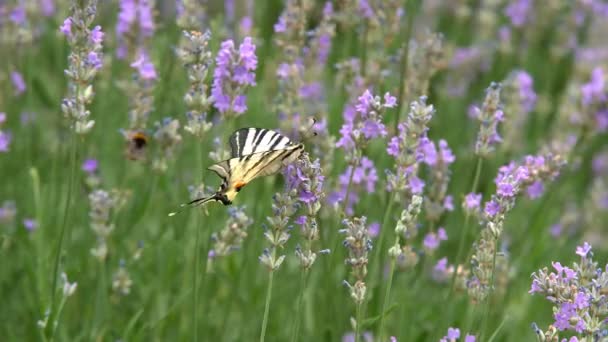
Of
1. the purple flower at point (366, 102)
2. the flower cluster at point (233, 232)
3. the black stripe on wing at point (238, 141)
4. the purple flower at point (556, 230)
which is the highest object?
the purple flower at point (556, 230)

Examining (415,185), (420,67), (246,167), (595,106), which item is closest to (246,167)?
(246,167)

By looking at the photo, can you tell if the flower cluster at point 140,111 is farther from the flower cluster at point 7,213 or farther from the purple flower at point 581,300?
the purple flower at point 581,300

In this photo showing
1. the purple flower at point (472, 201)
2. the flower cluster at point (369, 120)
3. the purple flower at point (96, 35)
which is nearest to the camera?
the flower cluster at point (369, 120)

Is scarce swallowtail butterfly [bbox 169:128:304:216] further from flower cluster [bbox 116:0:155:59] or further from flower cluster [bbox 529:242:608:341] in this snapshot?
flower cluster [bbox 116:0:155:59]

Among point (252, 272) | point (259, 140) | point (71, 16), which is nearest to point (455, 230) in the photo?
point (252, 272)

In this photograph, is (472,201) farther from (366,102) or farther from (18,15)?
(18,15)

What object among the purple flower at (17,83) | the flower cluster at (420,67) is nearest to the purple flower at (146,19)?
the purple flower at (17,83)
